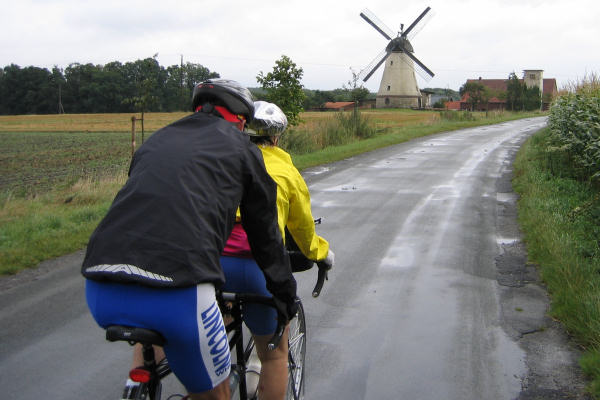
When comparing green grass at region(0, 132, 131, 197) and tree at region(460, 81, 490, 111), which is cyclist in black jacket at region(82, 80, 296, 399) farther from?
tree at region(460, 81, 490, 111)

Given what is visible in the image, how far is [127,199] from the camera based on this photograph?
6.25 ft

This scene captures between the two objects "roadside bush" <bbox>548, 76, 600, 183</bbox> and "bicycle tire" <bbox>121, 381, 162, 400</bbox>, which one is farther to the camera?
"roadside bush" <bbox>548, 76, 600, 183</bbox>

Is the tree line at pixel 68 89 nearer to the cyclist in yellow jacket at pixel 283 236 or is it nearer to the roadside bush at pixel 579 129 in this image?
the roadside bush at pixel 579 129

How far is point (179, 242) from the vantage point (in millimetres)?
1826

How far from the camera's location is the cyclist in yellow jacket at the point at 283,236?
244 cm

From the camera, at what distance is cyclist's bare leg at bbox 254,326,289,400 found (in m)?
2.60

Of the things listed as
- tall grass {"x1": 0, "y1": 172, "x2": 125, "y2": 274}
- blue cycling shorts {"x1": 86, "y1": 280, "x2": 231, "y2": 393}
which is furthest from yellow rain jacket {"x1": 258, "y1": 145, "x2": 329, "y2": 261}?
tall grass {"x1": 0, "y1": 172, "x2": 125, "y2": 274}

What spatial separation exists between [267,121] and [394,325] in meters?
2.86

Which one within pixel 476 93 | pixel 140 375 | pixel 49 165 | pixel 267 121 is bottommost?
pixel 49 165

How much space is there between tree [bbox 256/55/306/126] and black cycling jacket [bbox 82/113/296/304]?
14.8 m

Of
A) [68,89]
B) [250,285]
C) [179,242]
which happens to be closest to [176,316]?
[179,242]

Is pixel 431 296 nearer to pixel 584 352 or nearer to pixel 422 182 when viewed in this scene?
pixel 584 352

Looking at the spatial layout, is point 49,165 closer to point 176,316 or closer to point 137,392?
point 137,392

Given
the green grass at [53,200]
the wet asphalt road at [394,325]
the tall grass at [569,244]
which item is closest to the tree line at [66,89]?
the green grass at [53,200]
